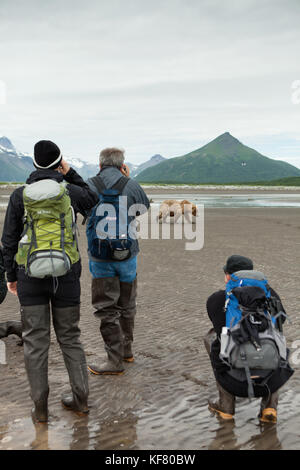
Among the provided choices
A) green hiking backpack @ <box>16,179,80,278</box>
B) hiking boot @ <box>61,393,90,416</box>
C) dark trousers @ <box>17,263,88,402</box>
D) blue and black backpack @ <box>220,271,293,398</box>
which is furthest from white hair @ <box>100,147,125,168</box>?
hiking boot @ <box>61,393,90,416</box>

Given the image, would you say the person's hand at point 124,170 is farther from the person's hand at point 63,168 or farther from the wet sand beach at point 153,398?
the wet sand beach at point 153,398

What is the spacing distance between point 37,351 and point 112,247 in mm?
1415

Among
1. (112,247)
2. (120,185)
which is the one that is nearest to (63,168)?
(120,185)

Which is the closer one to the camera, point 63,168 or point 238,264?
point 63,168

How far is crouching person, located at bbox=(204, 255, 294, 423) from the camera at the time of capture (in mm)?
3646

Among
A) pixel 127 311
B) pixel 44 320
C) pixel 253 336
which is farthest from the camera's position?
pixel 127 311

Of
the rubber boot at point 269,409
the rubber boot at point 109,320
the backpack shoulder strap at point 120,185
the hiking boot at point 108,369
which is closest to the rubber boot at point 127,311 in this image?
the rubber boot at point 109,320

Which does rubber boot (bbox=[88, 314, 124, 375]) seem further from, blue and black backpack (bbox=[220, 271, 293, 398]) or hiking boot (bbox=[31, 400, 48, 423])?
blue and black backpack (bbox=[220, 271, 293, 398])

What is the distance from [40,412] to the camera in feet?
12.9

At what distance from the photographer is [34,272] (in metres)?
3.62

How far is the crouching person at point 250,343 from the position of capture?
3646 mm

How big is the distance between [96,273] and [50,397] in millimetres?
1369

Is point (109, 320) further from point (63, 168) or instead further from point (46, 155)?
point (46, 155)

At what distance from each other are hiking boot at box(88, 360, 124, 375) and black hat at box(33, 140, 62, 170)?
7.81 feet
